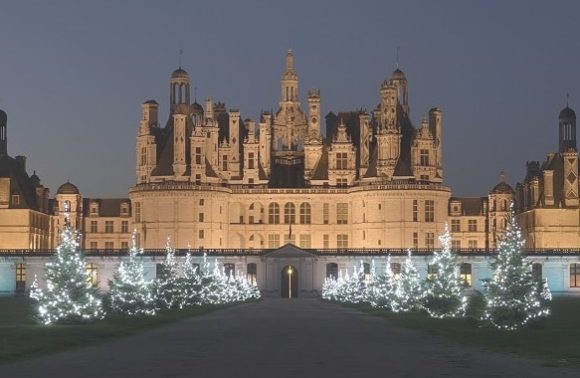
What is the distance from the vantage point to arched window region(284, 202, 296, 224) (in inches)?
5202

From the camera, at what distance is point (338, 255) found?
4931 inches

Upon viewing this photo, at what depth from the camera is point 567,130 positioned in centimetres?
12744

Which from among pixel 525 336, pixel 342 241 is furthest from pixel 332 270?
pixel 525 336

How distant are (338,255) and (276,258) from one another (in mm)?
5979

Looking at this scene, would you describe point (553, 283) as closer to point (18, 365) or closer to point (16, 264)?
point (16, 264)

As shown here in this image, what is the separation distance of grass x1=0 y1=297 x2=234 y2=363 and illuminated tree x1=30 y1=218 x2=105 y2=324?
62 centimetres

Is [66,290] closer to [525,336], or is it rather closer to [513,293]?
[513,293]

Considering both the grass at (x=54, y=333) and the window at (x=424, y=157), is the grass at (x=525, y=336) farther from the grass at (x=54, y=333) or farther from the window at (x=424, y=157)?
the window at (x=424, y=157)

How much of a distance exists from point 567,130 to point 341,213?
2369 cm

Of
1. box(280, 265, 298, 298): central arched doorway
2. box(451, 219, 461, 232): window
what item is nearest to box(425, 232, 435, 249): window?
box(451, 219, 461, 232): window

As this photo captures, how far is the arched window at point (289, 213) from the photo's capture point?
132 meters

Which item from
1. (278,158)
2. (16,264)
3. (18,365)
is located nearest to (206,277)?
(16,264)

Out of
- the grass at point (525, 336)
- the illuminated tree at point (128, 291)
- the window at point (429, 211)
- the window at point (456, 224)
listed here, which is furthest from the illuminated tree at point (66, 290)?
the window at point (456, 224)

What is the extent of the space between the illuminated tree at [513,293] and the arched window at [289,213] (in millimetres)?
84083
